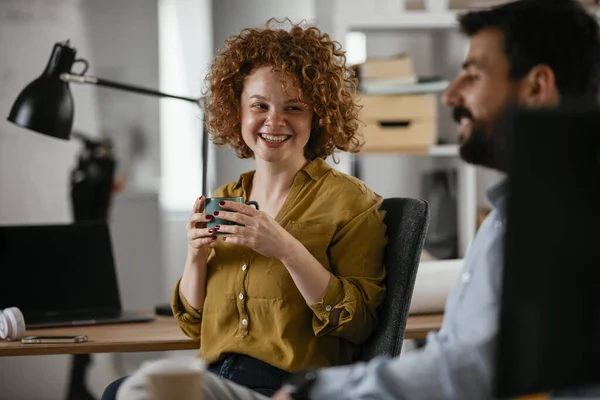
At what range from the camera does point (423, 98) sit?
3.25 meters

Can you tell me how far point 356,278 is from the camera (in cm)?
182

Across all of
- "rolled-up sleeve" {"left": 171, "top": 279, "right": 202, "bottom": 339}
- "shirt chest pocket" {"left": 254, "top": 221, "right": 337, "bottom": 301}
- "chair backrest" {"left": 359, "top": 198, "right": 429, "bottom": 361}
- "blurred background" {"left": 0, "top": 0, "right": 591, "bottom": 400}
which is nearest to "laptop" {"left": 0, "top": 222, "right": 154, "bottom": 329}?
"rolled-up sleeve" {"left": 171, "top": 279, "right": 202, "bottom": 339}

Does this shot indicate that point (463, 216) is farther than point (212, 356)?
Yes

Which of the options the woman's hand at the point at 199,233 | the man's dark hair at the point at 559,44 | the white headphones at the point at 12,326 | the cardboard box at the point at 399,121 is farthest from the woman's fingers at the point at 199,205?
the cardboard box at the point at 399,121

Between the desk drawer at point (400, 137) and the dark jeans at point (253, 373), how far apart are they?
1.57 metres

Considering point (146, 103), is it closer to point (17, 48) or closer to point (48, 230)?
point (17, 48)

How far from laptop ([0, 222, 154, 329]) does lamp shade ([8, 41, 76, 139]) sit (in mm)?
268

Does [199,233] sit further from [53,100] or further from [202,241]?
[53,100]

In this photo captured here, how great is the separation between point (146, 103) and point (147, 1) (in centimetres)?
44

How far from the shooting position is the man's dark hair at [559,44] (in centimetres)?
127

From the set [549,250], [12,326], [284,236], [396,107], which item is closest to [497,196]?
[549,250]

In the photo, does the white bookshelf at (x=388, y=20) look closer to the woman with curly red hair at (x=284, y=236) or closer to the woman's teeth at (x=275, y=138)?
the woman with curly red hair at (x=284, y=236)

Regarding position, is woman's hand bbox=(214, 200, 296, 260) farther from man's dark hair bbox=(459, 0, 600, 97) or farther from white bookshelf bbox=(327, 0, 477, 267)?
white bookshelf bbox=(327, 0, 477, 267)

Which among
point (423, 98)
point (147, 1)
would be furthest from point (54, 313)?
point (147, 1)
